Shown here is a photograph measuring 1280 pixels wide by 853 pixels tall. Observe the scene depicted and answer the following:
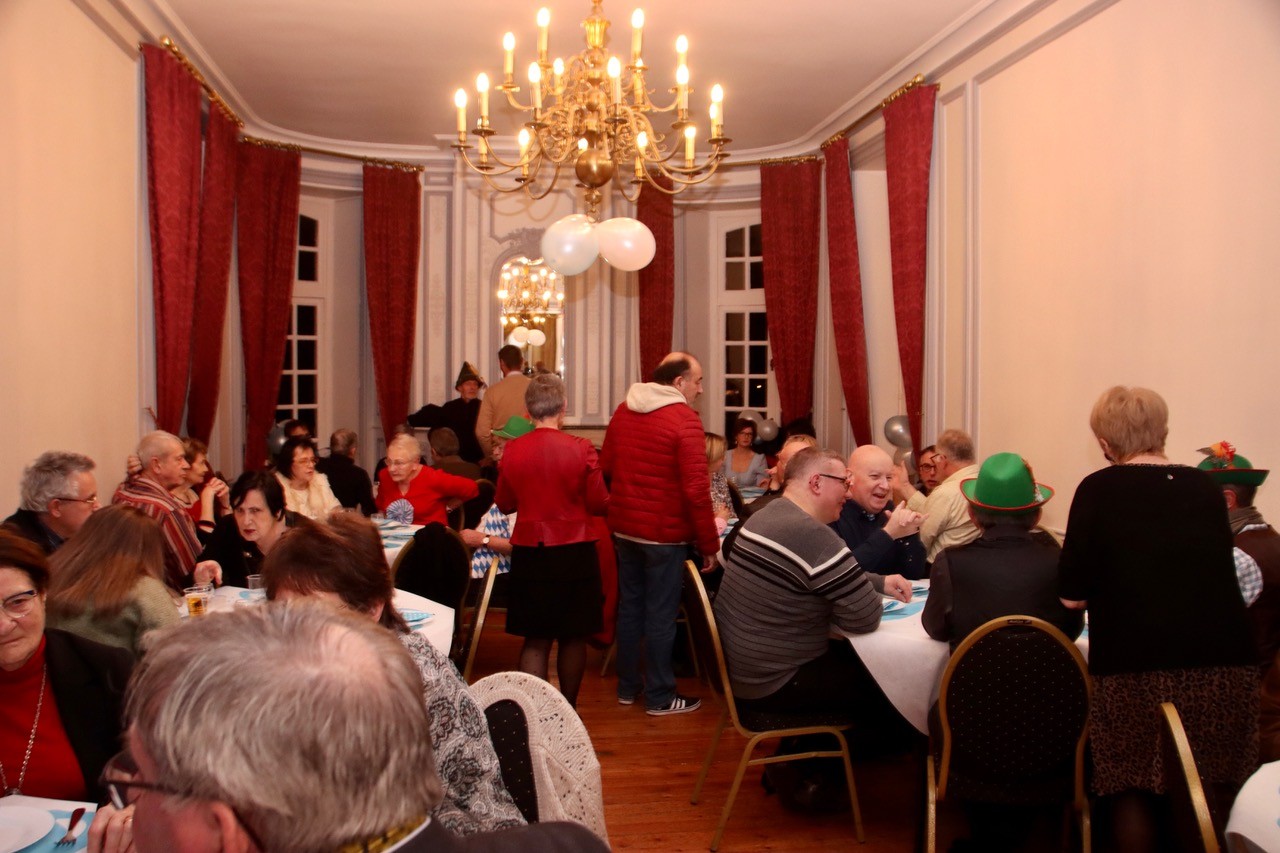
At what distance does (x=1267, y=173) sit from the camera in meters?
4.04

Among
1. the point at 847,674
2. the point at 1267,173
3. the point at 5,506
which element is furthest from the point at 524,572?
the point at 1267,173

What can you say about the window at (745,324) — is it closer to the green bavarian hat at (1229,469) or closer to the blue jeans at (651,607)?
the blue jeans at (651,607)

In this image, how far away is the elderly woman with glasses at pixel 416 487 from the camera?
5.42 metres

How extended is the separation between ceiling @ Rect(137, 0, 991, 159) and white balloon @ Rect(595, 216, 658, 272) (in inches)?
45.6

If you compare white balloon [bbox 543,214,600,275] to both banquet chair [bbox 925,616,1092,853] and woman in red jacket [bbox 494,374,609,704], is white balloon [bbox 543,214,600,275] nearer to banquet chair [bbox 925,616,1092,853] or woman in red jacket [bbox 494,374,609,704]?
woman in red jacket [bbox 494,374,609,704]

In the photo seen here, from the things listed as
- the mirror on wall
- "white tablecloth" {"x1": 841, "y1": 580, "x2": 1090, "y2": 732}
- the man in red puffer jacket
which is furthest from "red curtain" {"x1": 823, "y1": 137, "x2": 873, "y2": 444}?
"white tablecloth" {"x1": 841, "y1": 580, "x2": 1090, "y2": 732}

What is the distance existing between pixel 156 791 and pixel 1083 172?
5.30 m

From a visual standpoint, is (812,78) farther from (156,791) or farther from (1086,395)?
(156,791)

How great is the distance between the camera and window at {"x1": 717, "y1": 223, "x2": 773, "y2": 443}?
10.1 m

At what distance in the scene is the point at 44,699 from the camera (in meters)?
2.16

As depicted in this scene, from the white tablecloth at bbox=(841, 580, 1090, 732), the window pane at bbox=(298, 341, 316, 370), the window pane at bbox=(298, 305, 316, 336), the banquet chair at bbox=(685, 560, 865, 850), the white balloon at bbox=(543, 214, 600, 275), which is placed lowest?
the banquet chair at bbox=(685, 560, 865, 850)

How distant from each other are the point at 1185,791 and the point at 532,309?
810 centimetres

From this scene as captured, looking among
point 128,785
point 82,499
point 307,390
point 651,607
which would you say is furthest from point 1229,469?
point 307,390

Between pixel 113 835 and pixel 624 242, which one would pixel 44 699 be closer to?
pixel 113 835
